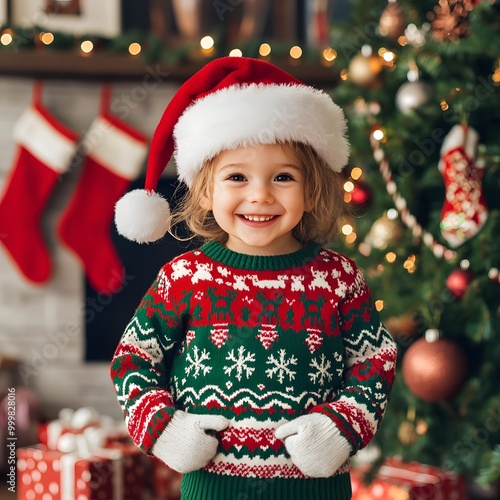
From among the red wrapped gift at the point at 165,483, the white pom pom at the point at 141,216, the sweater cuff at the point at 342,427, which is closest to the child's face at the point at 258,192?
the white pom pom at the point at 141,216

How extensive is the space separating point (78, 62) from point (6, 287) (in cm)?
91

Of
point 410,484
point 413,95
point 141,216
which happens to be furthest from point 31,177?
point 141,216

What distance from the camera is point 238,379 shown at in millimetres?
1180

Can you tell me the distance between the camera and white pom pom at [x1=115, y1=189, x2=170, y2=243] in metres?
1.27

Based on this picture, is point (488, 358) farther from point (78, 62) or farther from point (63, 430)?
point (78, 62)

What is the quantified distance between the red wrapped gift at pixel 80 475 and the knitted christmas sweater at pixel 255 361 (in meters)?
1.17

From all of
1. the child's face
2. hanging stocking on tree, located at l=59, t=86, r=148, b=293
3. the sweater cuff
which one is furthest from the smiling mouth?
hanging stocking on tree, located at l=59, t=86, r=148, b=293

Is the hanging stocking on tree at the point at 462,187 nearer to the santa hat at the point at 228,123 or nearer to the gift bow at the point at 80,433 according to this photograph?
the santa hat at the point at 228,123

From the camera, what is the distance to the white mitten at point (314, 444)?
1.14 meters

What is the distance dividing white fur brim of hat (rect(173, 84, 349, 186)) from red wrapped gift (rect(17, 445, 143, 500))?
1342 mm

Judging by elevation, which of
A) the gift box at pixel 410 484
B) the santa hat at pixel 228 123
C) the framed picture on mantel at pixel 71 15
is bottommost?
the gift box at pixel 410 484

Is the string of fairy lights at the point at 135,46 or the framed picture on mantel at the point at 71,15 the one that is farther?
the framed picture on mantel at the point at 71,15

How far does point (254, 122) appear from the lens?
3.90 feet

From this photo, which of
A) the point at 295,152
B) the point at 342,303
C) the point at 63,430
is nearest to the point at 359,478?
the point at 63,430
